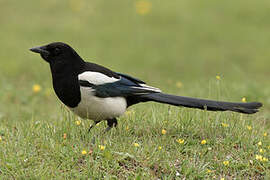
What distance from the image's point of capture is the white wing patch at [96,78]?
465cm

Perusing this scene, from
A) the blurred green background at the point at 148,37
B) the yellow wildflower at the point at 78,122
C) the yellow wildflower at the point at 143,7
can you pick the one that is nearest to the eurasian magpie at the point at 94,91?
the yellow wildflower at the point at 78,122

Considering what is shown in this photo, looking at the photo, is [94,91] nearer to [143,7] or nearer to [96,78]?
[96,78]

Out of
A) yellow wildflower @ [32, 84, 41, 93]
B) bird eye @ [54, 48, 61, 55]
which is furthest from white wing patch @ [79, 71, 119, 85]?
yellow wildflower @ [32, 84, 41, 93]

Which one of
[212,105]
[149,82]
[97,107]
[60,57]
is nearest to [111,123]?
[97,107]

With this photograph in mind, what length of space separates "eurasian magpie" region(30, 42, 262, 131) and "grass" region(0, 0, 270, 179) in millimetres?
221

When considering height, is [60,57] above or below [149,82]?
above

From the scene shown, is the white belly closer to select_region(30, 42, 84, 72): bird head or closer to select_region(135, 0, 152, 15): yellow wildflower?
select_region(30, 42, 84, 72): bird head

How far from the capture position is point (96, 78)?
4.70 m

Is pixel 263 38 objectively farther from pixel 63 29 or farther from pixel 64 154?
pixel 64 154

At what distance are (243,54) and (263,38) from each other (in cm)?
90

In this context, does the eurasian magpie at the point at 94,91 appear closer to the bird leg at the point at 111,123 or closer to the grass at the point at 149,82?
the bird leg at the point at 111,123

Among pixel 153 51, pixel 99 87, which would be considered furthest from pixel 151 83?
pixel 99 87

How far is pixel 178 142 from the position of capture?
4535 mm

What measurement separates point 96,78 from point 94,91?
0.14 meters
